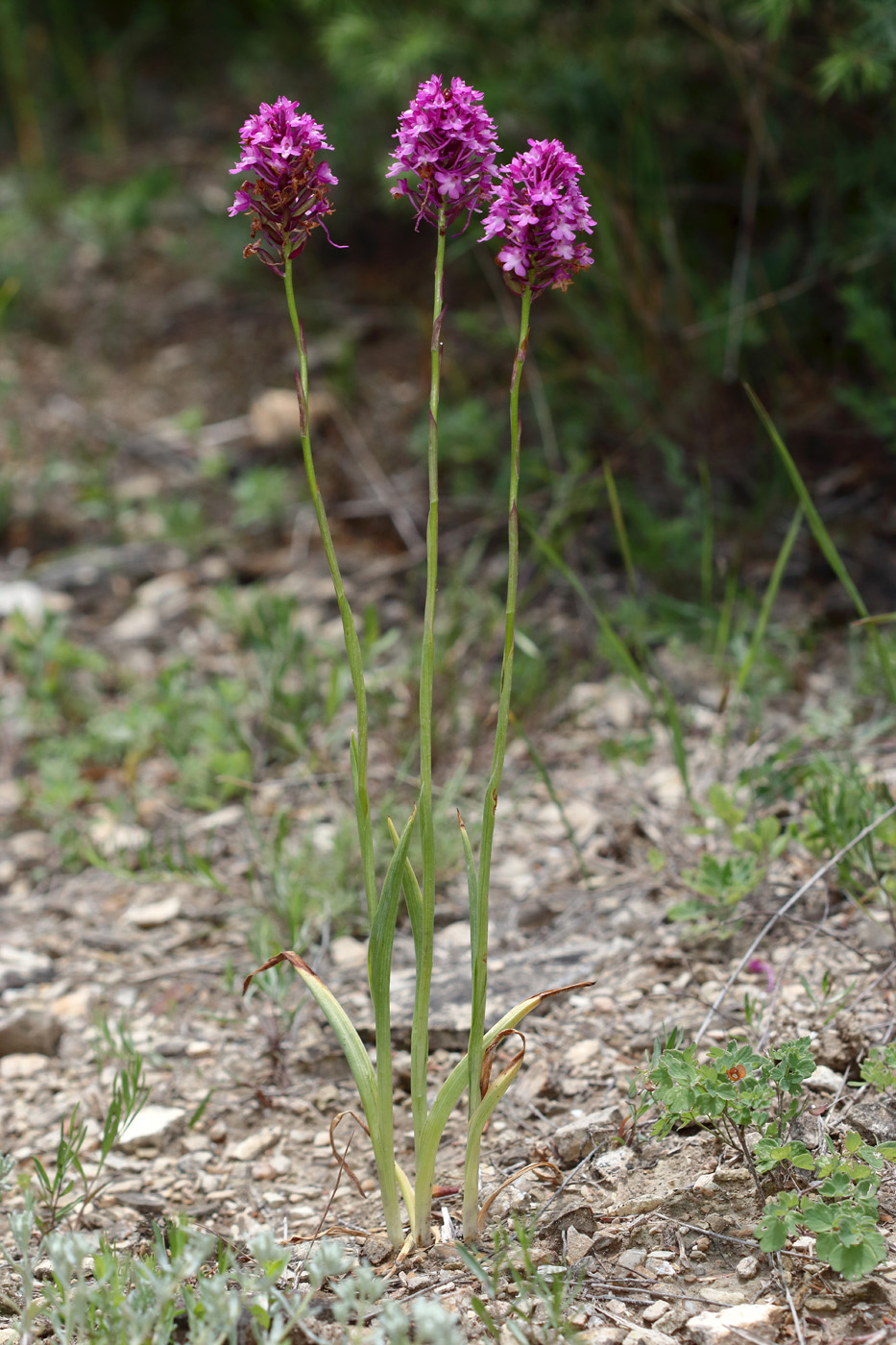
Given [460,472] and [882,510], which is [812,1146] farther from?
[460,472]

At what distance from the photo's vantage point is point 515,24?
3.21m

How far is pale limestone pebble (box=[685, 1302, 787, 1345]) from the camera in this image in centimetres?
123

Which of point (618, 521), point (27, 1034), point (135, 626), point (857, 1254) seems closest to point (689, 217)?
point (618, 521)

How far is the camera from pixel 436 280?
1.23 m

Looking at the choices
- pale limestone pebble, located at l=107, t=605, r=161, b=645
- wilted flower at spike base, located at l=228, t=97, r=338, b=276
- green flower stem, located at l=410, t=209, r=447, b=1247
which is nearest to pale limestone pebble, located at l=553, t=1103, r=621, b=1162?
green flower stem, located at l=410, t=209, r=447, b=1247

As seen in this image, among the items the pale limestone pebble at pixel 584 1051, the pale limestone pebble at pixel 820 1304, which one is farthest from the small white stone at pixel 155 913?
the pale limestone pebble at pixel 820 1304

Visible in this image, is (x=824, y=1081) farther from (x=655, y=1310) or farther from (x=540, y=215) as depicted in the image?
(x=540, y=215)

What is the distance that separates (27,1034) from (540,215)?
1601 mm

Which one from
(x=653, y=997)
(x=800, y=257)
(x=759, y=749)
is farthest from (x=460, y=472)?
(x=653, y=997)

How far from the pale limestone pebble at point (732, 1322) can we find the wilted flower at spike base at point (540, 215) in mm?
1181

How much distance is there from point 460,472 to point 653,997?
193 centimetres

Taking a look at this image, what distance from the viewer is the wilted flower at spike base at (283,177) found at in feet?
4.02

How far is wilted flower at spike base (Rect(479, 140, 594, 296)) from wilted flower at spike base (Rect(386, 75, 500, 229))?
34 millimetres

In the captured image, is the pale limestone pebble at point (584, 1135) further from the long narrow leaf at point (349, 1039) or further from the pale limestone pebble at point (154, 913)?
the pale limestone pebble at point (154, 913)
